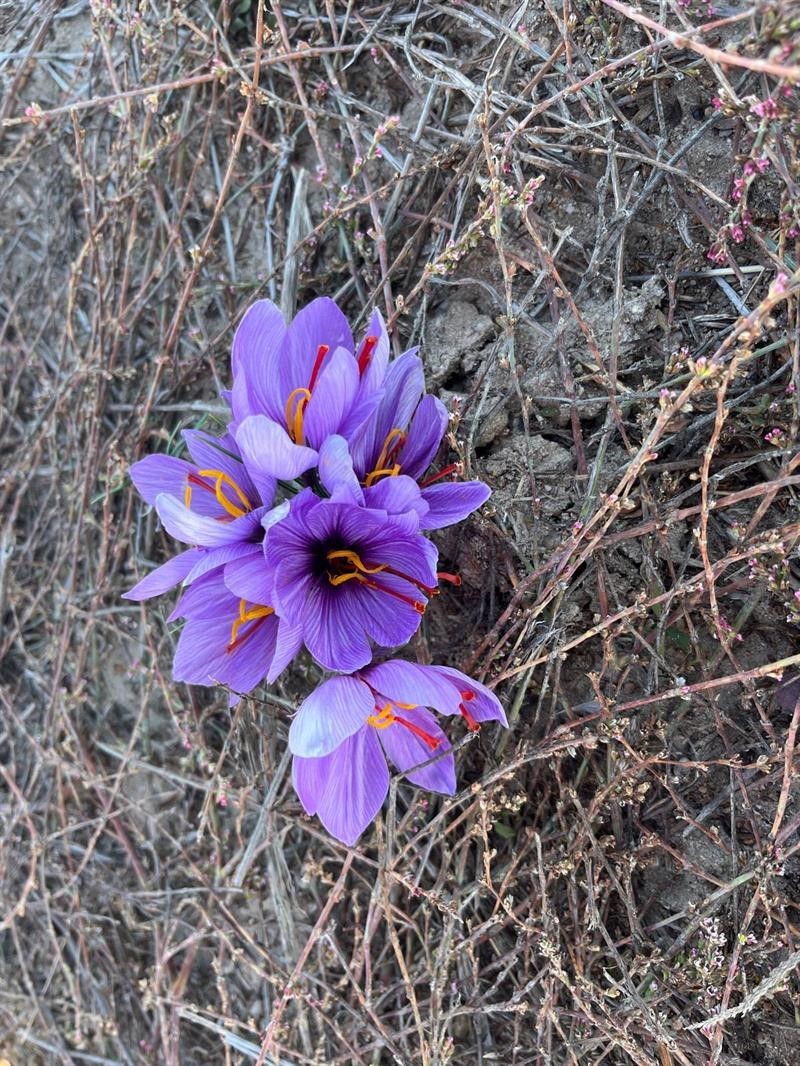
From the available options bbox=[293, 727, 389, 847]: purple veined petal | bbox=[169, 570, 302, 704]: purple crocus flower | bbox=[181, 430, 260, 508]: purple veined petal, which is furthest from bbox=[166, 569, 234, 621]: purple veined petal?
bbox=[293, 727, 389, 847]: purple veined petal

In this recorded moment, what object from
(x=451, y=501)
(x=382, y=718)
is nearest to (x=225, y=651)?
(x=382, y=718)

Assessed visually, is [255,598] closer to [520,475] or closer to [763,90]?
[520,475]

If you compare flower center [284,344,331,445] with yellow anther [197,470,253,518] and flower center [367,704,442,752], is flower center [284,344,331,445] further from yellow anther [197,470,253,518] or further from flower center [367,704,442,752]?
flower center [367,704,442,752]

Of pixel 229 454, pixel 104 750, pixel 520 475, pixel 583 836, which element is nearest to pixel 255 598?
pixel 229 454

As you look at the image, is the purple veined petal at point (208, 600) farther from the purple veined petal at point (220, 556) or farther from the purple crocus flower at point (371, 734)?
the purple crocus flower at point (371, 734)

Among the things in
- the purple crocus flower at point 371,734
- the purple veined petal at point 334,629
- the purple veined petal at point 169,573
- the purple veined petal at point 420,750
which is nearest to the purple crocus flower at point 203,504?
the purple veined petal at point 169,573

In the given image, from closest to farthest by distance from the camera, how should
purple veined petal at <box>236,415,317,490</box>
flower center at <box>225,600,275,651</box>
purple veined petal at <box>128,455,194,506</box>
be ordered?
purple veined petal at <box>236,415,317,490</box>, flower center at <box>225,600,275,651</box>, purple veined petal at <box>128,455,194,506</box>
